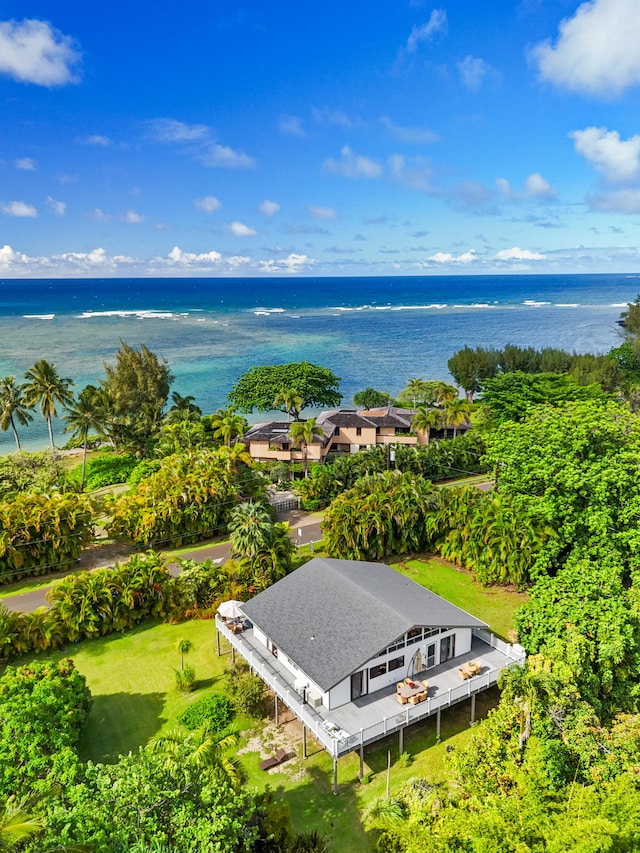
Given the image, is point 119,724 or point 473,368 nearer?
point 119,724

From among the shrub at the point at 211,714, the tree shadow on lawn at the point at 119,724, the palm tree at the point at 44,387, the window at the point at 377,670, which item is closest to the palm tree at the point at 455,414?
the palm tree at the point at 44,387

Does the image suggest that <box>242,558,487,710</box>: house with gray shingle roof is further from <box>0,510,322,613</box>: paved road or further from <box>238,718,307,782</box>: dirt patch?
<box>0,510,322,613</box>: paved road

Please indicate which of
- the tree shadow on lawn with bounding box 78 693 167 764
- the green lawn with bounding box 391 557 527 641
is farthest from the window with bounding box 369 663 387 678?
the tree shadow on lawn with bounding box 78 693 167 764

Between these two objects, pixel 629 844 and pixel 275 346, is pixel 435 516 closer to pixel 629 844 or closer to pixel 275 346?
pixel 629 844

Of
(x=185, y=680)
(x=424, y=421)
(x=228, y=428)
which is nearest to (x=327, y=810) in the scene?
(x=185, y=680)

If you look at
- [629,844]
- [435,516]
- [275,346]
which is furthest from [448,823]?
[275,346]

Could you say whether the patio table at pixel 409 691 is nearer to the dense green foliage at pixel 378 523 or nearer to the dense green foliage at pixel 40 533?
the dense green foliage at pixel 378 523

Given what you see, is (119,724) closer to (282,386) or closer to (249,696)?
(249,696)
